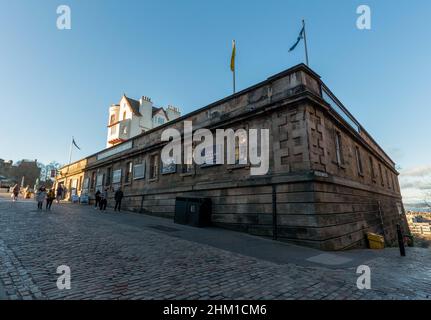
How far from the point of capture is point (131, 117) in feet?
121

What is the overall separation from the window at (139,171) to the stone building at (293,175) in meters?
3.49

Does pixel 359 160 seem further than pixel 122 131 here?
No

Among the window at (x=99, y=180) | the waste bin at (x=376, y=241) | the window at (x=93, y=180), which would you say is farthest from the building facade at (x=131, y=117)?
the waste bin at (x=376, y=241)

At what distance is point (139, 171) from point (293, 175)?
13468mm

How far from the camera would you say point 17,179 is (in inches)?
2675

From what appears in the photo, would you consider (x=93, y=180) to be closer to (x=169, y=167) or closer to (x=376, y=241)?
(x=169, y=167)

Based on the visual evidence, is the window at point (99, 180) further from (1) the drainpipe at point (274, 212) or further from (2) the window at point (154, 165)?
(1) the drainpipe at point (274, 212)

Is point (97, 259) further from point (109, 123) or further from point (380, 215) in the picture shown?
point (109, 123)

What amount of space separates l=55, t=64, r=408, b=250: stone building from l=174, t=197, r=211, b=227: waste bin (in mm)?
472

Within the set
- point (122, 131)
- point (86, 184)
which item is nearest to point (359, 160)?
point (86, 184)

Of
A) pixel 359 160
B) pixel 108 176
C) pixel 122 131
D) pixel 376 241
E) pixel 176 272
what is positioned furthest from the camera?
pixel 122 131

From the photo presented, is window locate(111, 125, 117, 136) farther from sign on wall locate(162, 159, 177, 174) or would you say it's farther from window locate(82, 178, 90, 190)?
sign on wall locate(162, 159, 177, 174)

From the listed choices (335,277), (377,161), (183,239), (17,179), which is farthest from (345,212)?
(17,179)

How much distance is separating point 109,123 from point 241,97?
35388 millimetres
